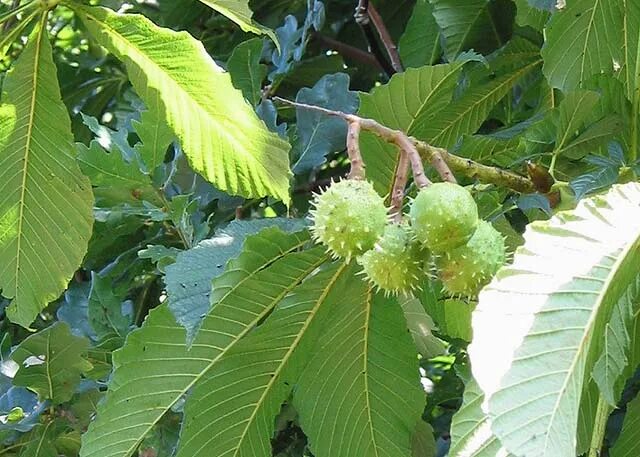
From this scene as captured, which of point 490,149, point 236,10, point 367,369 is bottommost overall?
point 367,369

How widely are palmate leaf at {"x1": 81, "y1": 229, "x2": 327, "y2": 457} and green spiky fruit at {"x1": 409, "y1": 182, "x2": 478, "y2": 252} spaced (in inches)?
6.9

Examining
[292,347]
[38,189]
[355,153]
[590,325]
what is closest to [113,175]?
[38,189]

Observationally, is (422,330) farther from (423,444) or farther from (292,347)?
(292,347)

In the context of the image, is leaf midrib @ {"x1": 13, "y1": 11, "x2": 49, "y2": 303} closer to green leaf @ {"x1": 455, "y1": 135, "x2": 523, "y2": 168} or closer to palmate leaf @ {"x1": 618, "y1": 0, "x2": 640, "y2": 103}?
green leaf @ {"x1": 455, "y1": 135, "x2": 523, "y2": 168}

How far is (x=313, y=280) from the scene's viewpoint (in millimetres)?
1041

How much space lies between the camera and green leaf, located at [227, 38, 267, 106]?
4.85ft

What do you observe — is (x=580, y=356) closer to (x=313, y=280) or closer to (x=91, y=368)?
(x=313, y=280)

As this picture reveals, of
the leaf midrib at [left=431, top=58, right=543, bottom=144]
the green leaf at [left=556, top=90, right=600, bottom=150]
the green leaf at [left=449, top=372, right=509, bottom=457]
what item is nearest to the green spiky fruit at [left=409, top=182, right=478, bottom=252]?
the green leaf at [left=449, top=372, right=509, bottom=457]

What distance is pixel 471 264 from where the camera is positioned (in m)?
0.87

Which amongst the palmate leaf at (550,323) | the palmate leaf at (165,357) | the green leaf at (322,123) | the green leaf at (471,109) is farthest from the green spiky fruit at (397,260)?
the green leaf at (322,123)

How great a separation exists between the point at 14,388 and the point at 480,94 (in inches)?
34.2

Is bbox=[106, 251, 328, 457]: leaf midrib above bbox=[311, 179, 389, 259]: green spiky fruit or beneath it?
beneath

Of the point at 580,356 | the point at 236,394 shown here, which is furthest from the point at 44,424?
the point at 580,356

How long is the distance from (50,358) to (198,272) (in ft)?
1.84
